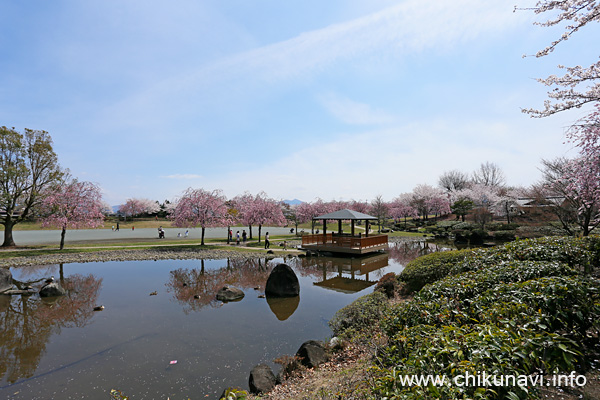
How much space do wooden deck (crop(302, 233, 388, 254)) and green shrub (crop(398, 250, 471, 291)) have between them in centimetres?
1063

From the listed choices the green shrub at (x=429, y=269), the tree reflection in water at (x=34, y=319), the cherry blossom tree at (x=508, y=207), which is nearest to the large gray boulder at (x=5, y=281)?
the tree reflection in water at (x=34, y=319)

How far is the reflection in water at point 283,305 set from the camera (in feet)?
32.7

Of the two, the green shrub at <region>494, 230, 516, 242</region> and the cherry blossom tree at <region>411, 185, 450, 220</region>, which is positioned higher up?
the cherry blossom tree at <region>411, 185, 450, 220</region>

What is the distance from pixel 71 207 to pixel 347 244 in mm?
23367

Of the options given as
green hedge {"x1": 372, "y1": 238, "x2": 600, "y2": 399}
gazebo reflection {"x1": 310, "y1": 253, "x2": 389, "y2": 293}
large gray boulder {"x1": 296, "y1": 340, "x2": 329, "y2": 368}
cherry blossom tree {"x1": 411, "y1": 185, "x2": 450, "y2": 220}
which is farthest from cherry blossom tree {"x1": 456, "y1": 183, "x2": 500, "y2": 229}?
large gray boulder {"x1": 296, "y1": 340, "x2": 329, "y2": 368}

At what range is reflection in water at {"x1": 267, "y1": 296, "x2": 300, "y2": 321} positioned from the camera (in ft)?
32.7

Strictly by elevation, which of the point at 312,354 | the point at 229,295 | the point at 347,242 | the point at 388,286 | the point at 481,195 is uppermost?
the point at 481,195

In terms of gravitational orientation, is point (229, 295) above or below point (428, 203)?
below

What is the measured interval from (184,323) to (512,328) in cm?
898

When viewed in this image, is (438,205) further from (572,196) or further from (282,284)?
(282,284)

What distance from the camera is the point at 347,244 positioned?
875 inches

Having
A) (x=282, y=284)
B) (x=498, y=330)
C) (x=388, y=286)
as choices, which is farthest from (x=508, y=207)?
(x=498, y=330)

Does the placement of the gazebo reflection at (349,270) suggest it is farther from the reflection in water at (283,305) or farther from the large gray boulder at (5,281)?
the large gray boulder at (5,281)

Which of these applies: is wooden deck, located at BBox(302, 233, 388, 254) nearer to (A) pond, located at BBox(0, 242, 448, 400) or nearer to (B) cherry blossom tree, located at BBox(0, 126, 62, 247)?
(A) pond, located at BBox(0, 242, 448, 400)
